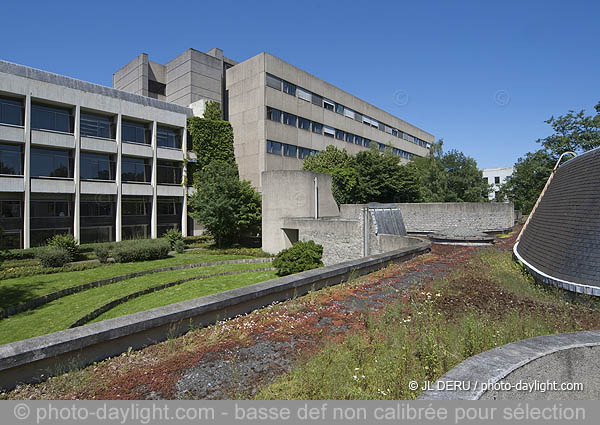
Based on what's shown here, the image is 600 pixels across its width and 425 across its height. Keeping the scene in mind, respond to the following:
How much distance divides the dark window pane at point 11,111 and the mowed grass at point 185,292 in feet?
66.2

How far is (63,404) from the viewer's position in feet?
10.1

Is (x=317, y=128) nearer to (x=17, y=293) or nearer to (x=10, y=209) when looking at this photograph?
(x=10, y=209)

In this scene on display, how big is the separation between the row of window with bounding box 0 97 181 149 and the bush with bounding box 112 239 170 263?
12.0 m

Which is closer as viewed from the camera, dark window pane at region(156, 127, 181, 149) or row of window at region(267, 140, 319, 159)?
dark window pane at region(156, 127, 181, 149)

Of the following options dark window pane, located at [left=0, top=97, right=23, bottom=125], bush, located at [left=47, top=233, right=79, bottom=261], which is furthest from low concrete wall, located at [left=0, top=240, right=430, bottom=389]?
dark window pane, located at [left=0, top=97, right=23, bottom=125]

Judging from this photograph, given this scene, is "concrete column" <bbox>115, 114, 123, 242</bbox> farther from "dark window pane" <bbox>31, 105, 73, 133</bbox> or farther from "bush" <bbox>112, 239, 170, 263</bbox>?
"bush" <bbox>112, 239, 170, 263</bbox>

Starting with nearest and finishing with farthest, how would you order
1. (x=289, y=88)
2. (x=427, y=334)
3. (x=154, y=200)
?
(x=427, y=334) < (x=154, y=200) < (x=289, y=88)

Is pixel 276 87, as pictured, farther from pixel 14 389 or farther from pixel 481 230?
pixel 14 389

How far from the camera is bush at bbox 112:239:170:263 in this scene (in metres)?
22.0

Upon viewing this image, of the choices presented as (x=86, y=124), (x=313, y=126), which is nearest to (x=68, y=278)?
(x=86, y=124)

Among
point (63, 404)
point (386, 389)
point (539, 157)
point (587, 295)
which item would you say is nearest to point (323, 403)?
point (386, 389)

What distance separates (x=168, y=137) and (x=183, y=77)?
888cm

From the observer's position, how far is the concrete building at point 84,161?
2439cm

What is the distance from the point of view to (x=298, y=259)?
17.5m
